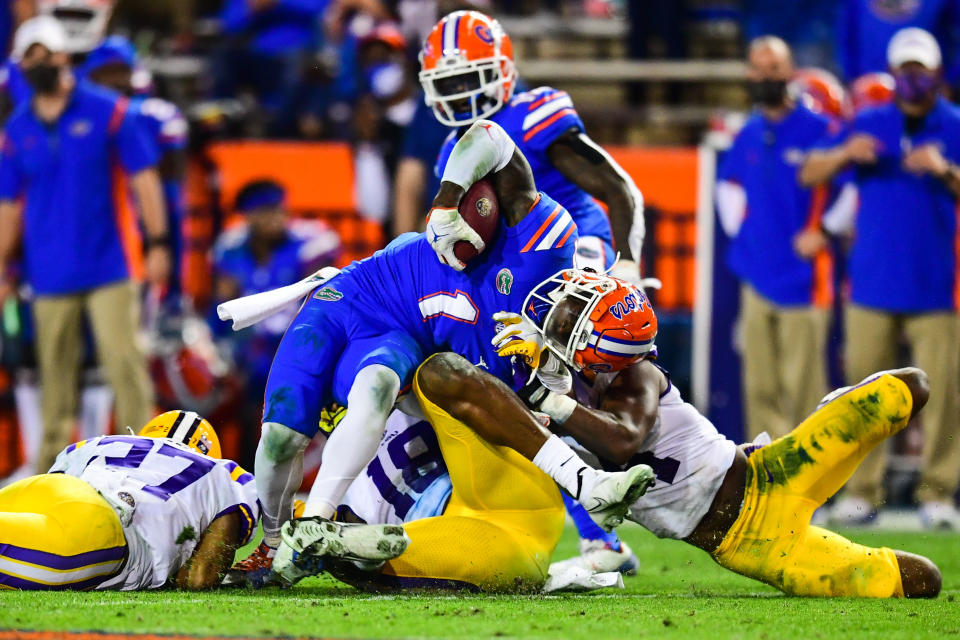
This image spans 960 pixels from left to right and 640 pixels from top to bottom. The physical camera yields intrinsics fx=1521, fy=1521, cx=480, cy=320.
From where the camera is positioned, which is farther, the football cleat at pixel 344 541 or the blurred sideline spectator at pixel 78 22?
the blurred sideline spectator at pixel 78 22

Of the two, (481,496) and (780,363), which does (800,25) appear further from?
(481,496)

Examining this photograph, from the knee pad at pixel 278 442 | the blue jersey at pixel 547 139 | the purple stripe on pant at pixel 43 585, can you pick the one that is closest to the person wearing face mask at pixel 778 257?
the blue jersey at pixel 547 139

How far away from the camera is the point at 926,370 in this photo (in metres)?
7.67

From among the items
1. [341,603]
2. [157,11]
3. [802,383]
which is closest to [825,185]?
[802,383]

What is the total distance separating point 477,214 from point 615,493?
3.51 ft

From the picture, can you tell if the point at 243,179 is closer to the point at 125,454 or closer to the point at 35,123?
the point at 35,123

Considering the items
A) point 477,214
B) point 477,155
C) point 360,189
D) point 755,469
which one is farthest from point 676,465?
point 360,189

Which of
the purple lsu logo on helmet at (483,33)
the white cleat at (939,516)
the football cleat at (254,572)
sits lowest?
the white cleat at (939,516)

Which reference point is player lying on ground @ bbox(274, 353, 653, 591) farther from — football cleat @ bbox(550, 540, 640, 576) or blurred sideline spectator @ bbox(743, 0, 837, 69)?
blurred sideline spectator @ bbox(743, 0, 837, 69)

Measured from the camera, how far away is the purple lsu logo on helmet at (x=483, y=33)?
5.73 m

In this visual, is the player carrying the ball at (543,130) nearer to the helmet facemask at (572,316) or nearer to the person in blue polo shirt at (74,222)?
the helmet facemask at (572,316)

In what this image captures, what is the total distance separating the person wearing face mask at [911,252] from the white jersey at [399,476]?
10.7 feet

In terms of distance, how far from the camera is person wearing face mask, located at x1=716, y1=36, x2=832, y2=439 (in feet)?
27.5

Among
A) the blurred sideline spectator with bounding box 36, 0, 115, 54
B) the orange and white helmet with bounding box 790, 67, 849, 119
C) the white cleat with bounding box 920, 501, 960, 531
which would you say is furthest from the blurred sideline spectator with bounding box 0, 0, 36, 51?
the white cleat with bounding box 920, 501, 960, 531
